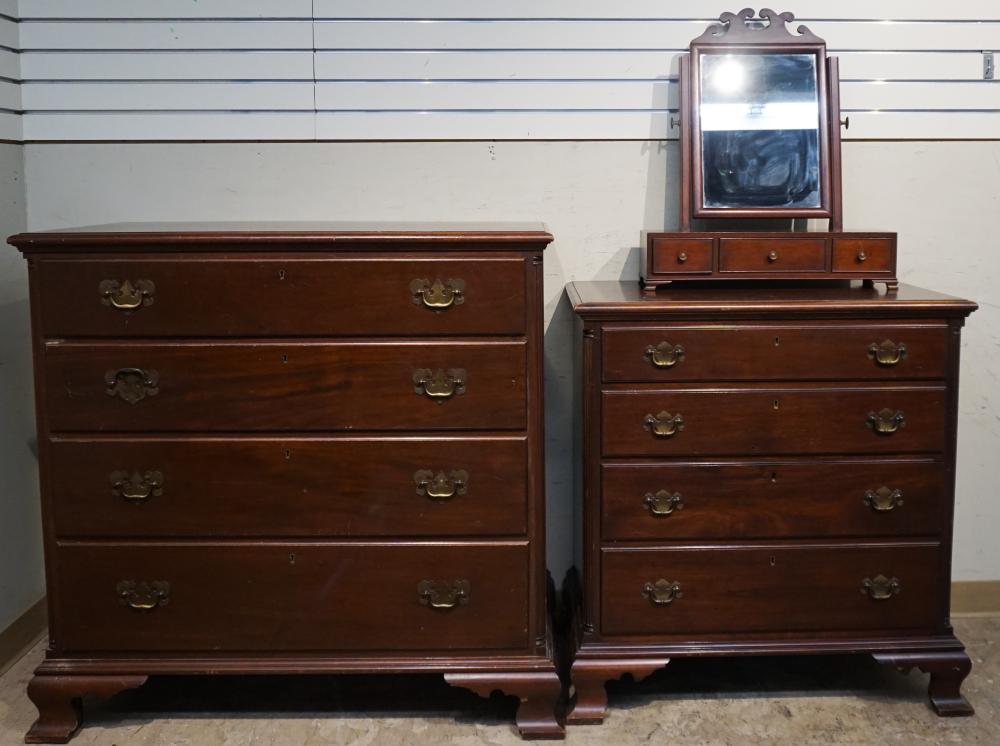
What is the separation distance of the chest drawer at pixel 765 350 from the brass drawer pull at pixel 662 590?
2.06 ft

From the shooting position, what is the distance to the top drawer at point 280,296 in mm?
3068

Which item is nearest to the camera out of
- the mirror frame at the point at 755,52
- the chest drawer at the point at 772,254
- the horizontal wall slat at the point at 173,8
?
the chest drawer at the point at 772,254

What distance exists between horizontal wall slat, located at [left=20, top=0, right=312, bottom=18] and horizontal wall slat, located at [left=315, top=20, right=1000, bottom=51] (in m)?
0.12

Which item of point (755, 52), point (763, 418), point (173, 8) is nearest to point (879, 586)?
point (763, 418)

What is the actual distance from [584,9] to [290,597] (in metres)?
2.18

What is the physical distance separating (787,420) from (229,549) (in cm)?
169

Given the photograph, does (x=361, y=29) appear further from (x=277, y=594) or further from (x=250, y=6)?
(x=277, y=594)

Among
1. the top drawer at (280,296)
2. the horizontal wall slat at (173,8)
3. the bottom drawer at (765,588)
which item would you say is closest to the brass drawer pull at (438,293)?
the top drawer at (280,296)

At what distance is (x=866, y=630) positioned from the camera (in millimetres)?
3348

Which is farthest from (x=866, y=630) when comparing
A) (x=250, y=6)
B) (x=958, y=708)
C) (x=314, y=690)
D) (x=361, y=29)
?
(x=250, y=6)

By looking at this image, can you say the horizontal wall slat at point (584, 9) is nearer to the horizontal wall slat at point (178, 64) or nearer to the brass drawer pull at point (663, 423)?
the horizontal wall slat at point (178, 64)

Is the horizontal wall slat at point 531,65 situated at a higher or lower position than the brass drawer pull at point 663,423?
higher

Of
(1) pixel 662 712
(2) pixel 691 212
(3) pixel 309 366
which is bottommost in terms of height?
(1) pixel 662 712

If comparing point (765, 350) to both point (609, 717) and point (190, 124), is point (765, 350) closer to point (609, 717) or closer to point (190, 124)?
point (609, 717)
